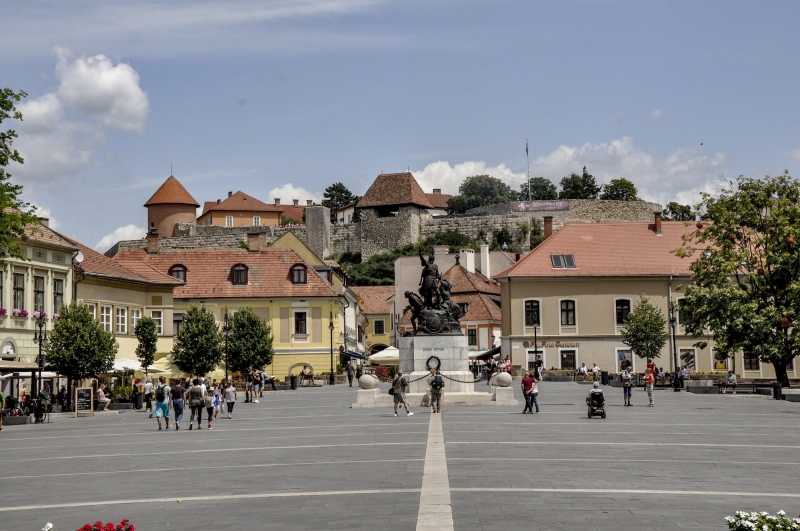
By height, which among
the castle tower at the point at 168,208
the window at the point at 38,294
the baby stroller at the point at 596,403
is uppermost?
the castle tower at the point at 168,208

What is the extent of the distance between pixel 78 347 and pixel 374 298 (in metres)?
77.2

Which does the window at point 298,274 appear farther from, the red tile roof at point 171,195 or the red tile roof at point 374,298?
the red tile roof at point 171,195

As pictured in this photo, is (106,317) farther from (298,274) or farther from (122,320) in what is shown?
(298,274)

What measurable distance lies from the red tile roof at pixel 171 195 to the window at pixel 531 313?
277ft

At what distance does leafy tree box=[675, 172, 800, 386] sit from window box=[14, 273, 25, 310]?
27.9 m

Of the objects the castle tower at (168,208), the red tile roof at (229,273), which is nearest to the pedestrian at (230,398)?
the red tile roof at (229,273)

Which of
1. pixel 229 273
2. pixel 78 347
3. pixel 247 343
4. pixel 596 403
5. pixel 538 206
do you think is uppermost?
pixel 538 206

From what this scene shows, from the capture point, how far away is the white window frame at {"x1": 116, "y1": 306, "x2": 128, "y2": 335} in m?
56.9

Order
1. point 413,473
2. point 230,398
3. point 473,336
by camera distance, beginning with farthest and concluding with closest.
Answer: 1. point 473,336
2. point 230,398
3. point 413,473

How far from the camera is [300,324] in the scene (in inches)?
2793

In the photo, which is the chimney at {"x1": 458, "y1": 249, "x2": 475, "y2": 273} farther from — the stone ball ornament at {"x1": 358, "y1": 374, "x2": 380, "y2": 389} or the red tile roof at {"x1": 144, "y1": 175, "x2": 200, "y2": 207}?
the stone ball ornament at {"x1": 358, "y1": 374, "x2": 380, "y2": 389}

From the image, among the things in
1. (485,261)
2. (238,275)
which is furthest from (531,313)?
(485,261)

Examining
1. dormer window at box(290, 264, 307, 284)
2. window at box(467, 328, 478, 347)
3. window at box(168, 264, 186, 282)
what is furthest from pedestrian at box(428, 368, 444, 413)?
window at box(467, 328, 478, 347)

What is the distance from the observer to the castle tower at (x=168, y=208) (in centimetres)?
14512
